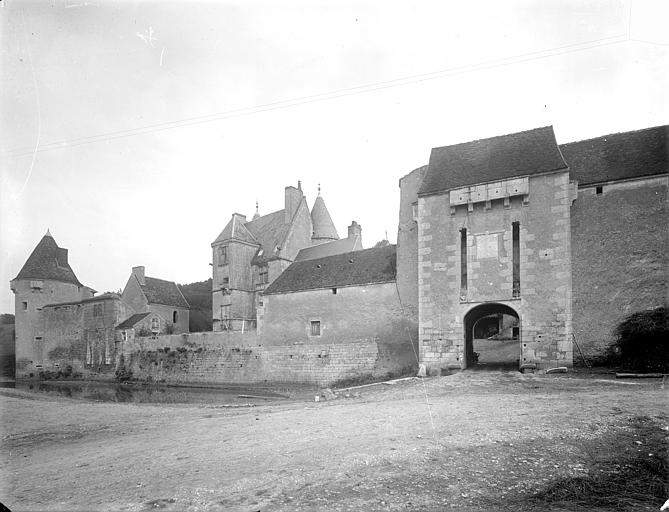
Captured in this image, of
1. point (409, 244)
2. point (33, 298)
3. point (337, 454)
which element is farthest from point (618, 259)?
point (33, 298)

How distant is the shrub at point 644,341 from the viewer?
12930 millimetres

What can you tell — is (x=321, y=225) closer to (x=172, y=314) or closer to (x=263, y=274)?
(x=263, y=274)

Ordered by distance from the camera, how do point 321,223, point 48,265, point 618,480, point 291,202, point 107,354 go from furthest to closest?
point 321,223 < point 48,265 < point 291,202 < point 107,354 < point 618,480

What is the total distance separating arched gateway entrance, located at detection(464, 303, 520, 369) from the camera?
17.2 metres

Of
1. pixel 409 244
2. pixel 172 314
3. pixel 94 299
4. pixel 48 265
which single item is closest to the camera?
pixel 409 244

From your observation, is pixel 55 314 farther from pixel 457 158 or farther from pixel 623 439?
pixel 623 439

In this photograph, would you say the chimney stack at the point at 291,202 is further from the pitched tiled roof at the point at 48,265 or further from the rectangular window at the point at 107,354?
the pitched tiled roof at the point at 48,265

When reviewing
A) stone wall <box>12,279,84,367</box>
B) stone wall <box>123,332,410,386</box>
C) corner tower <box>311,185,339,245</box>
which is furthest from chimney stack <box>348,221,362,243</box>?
stone wall <box>12,279,84,367</box>

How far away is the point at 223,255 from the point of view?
37844 mm

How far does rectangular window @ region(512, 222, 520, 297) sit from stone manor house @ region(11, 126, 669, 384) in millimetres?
36

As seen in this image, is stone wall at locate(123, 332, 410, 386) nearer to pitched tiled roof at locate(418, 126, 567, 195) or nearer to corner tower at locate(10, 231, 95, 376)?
pitched tiled roof at locate(418, 126, 567, 195)

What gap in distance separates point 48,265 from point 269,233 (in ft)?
63.2

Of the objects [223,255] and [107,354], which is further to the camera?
[223,255]

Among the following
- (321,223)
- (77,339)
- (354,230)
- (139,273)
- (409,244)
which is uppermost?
(321,223)
